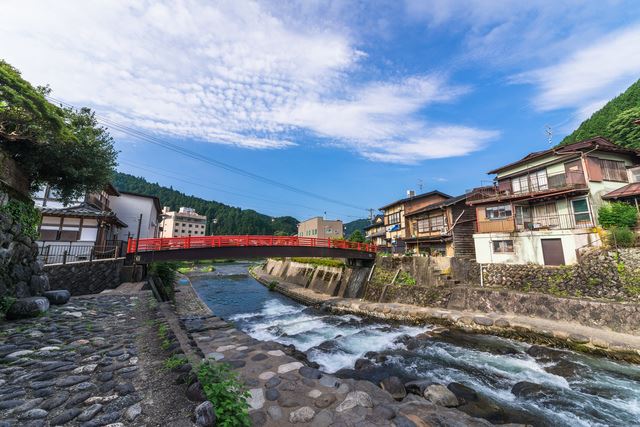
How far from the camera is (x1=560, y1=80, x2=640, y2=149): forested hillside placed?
34.6 metres

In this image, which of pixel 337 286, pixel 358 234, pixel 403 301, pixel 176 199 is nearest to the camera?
pixel 403 301

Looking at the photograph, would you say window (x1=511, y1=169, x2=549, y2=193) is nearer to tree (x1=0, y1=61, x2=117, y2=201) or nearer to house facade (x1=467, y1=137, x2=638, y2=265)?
house facade (x1=467, y1=137, x2=638, y2=265)

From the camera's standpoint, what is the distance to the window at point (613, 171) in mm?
20052

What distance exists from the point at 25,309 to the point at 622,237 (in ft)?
100

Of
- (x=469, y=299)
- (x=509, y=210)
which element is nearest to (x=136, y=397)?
(x=469, y=299)

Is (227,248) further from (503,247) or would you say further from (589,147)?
(589,147)

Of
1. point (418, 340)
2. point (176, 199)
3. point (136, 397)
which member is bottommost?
point (418, 340)

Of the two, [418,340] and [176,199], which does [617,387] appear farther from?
[176,199]

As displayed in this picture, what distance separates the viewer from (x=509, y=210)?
23.1 metres

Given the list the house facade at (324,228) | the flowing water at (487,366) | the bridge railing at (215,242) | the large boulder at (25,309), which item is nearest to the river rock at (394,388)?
the flowing water at (487,366)

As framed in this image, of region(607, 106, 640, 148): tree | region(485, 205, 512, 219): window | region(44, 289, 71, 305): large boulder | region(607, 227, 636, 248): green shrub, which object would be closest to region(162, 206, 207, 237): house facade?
region(44, 289, 71, 305): large boulder

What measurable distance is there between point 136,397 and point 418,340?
14.5m

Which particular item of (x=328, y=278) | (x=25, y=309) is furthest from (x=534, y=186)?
(x=25, y=309)

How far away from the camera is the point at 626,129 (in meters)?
35.3
